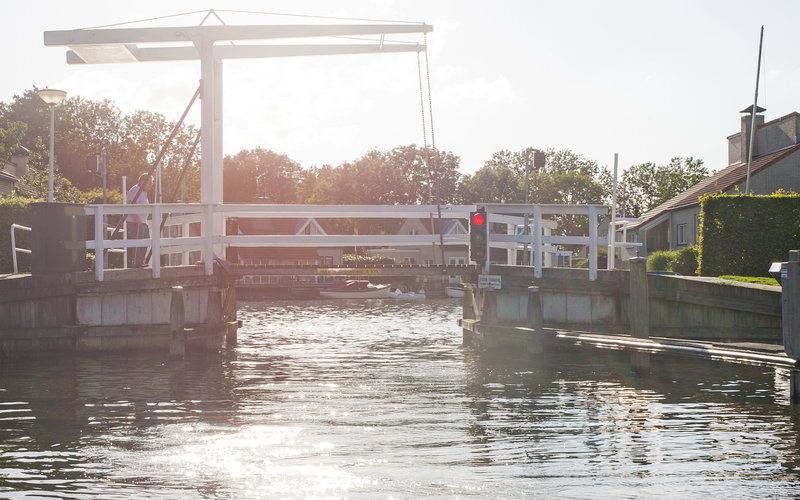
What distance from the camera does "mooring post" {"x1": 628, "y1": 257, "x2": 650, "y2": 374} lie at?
13.5m

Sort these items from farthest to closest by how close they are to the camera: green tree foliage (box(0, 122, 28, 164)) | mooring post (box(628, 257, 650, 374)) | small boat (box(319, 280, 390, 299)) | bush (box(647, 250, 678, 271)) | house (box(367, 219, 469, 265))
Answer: house (box(367, 219, 469, 265)) < small boat (box(319, 280, 390, 299)) < bush (box(647, 250, 678, 271)) < green tree foliage (box(0, 122, 28, 164)) < mooring post (box(628, 257, 650, 374))

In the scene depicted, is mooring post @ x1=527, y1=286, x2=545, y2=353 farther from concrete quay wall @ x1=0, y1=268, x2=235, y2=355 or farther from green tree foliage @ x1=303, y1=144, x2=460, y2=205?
green tree foliage @ x1=303, y1=144, x2=460, y2=205

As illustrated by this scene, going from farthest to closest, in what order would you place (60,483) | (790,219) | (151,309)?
1. (790,219)
2. (151,309)
3. (60,483)

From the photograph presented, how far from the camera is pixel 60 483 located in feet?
24.3

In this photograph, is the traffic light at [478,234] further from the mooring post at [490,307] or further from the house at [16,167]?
the house at [16,167]

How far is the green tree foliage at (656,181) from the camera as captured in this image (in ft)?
268

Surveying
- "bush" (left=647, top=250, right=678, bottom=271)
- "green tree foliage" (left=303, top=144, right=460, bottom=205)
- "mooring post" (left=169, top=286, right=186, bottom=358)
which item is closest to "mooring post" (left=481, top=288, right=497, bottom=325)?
"mooring post" (left=169, top=286, right=186, bottom=358)

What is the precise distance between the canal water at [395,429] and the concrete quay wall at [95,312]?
0.37 metres

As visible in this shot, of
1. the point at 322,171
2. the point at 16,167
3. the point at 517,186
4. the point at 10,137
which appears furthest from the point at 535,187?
the point at 10,137

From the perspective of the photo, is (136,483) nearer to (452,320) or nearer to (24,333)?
(24,333)

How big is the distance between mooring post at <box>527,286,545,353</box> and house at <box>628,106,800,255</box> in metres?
24.0

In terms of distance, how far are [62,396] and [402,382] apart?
16.1 ft

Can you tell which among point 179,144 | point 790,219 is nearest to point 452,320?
point 790,219

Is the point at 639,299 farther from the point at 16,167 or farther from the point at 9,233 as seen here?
the point at 16,167
